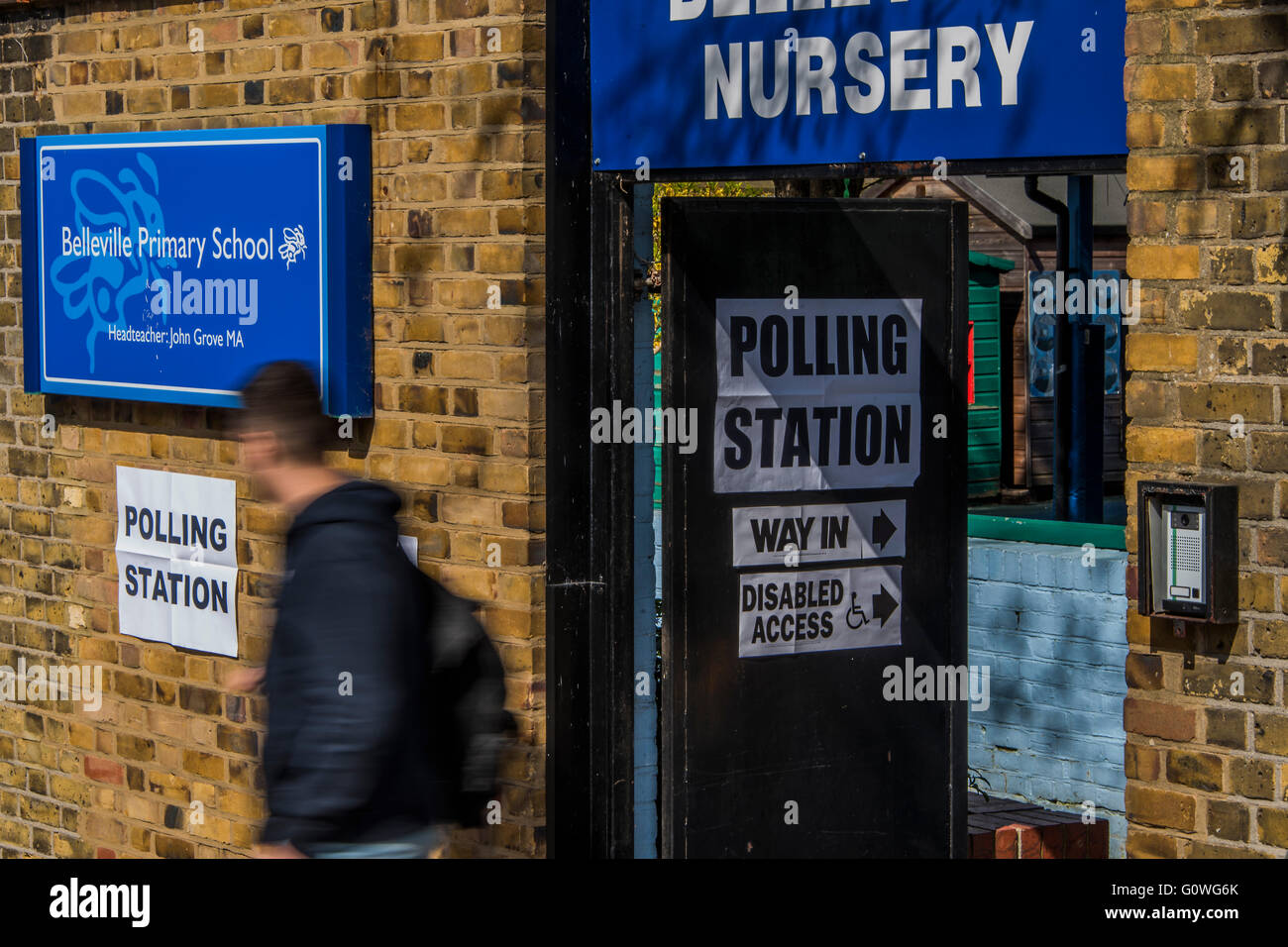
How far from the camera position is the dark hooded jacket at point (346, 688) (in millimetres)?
3625

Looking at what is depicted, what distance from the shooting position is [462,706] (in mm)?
4527

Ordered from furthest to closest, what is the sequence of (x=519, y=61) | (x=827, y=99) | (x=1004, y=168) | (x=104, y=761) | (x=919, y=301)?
(x=104, y=761) → (x=919, y=301) → (x=519, y=61) → (x=827, y=99) → (x=1004, y=168)

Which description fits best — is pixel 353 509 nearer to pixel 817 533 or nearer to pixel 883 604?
pixel 817 533

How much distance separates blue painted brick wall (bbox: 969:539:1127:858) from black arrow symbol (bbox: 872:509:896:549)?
2640 millimetres

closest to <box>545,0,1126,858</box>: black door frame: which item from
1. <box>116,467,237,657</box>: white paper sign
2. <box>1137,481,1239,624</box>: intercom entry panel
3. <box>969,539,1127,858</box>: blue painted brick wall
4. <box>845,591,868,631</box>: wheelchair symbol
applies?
<box>845,591,868,631</box>: wheelchair symbol

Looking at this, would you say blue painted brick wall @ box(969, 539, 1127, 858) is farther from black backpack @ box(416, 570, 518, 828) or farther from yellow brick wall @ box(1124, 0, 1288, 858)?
black backpack @ box(416, 570, 518, 828)

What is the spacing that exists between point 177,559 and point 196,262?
114cm

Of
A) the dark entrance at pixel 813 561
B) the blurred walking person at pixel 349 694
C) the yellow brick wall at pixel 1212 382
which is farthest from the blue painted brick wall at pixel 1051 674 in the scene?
the blurred walking person at pixel 349 694

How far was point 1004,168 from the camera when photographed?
4.63 meters

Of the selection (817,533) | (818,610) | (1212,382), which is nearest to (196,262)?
(817,533)

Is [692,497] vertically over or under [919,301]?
under

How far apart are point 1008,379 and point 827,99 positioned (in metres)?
19.2
